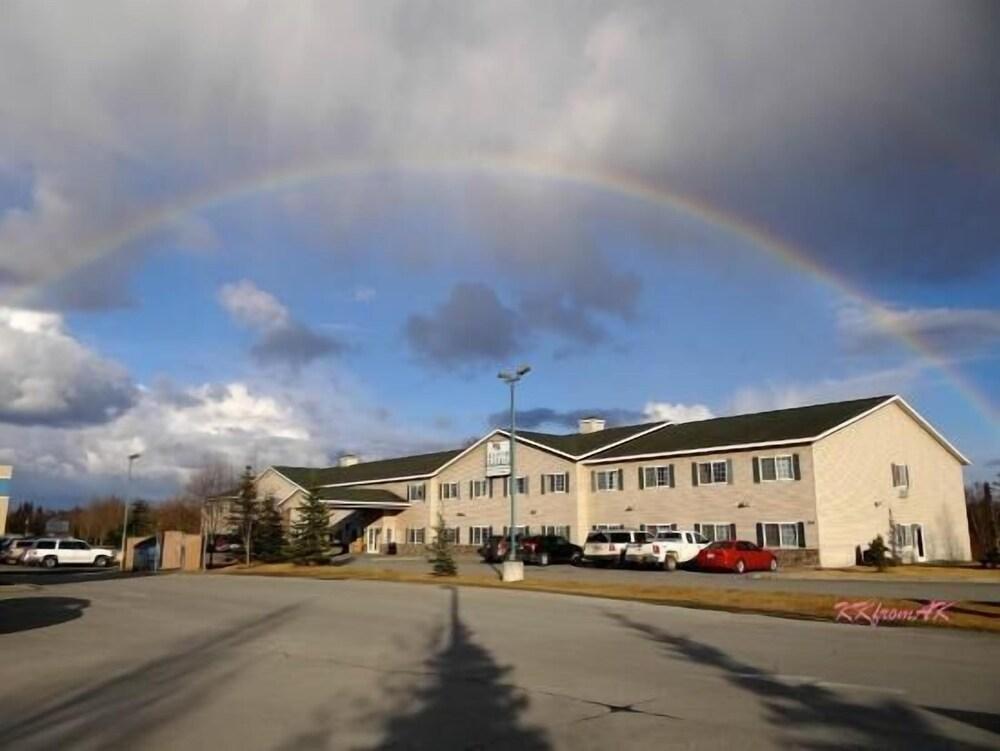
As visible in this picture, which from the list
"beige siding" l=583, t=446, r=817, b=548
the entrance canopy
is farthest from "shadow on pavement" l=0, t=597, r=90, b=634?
the entrance canopy

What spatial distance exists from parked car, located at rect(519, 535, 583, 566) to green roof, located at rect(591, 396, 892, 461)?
6.95 m

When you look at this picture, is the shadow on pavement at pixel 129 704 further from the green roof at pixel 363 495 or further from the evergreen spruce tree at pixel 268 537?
the green roof at pixel 363 495

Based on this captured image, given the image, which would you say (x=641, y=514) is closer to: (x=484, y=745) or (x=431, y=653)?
(x=431, y=653)

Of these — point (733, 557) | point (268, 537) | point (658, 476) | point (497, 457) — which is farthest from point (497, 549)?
point (733, 557)

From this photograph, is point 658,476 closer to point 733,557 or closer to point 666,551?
point 666,551

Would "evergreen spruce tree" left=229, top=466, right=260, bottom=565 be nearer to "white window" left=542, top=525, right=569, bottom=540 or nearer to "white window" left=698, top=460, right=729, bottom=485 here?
"white window" left=542, top=525, right=569, bottom=540

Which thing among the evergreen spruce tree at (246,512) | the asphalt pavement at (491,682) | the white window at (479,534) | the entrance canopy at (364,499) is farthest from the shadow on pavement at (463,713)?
the entrance canopy at (364,499)

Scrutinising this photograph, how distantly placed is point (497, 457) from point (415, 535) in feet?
36.9

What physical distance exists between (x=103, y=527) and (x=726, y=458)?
273 feet

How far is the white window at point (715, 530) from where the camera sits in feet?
152

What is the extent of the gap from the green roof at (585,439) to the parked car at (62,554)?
27868mm

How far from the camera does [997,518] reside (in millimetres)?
58250

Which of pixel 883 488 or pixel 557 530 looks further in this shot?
pixel 557 530

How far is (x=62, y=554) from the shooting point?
5575 cm
